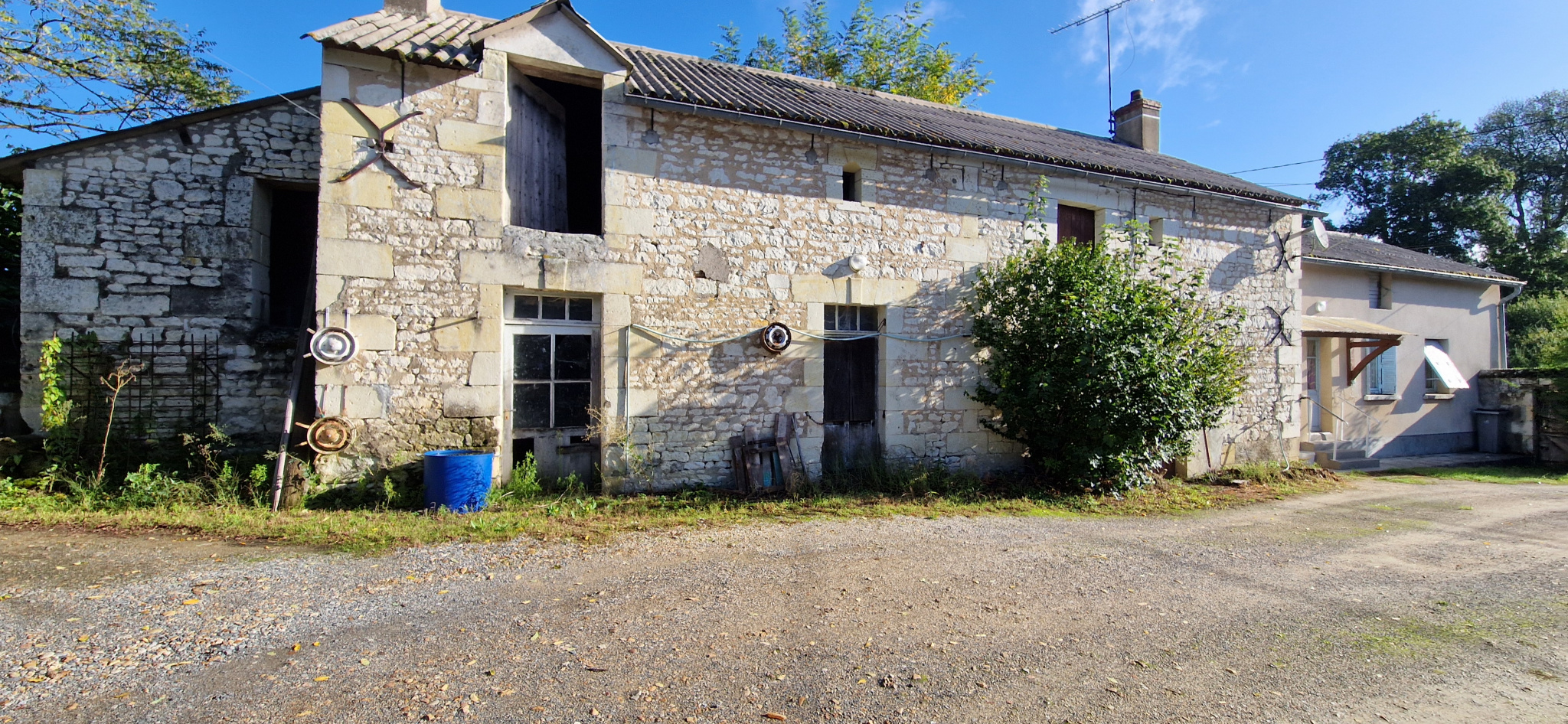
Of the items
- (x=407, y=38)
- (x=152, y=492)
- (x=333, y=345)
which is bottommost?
(x=152, y=492)

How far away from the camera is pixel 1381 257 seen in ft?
41.2

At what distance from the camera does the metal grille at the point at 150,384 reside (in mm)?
6336

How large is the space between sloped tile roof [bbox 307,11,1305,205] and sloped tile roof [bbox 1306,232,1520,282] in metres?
2.99

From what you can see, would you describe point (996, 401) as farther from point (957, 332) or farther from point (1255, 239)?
point (1255, 239)

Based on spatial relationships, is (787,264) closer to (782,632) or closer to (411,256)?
(411,256)

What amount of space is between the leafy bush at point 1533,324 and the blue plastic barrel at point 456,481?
2019 cm

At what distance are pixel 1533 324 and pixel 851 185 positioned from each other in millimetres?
22817

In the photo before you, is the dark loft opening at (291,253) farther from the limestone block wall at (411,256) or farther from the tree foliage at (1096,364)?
the tree foliage at (1096,364)

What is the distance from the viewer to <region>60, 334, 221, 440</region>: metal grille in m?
6.34

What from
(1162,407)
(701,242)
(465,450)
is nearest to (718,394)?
(701,242)

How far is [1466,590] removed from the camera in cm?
460

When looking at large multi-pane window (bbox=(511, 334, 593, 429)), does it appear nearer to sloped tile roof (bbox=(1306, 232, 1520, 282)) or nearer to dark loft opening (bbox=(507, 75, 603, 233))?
dark loft opening (bbox=(507, 75, 603, 233))

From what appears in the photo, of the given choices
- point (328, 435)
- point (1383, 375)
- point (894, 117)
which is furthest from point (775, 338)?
point (1383, 375)

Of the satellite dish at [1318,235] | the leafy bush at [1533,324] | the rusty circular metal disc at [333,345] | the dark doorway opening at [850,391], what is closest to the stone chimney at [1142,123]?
the satellite dish at [1318,235]
